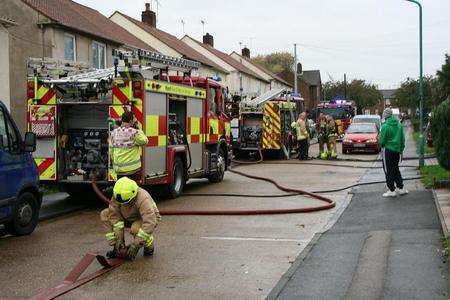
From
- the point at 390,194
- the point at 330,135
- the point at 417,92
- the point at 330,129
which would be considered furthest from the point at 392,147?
the point at 417,92

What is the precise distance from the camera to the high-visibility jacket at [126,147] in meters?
10.1

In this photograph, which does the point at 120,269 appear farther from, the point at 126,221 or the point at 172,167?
the point at 172,167

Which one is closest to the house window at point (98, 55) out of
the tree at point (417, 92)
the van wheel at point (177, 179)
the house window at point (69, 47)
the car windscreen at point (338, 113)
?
the house window at point (69, 47)

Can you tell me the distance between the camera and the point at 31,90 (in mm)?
11625

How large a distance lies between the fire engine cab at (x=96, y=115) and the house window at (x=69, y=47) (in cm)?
1300

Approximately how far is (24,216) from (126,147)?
2033 millimetres

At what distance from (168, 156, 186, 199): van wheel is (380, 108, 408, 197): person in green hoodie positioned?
4042mm

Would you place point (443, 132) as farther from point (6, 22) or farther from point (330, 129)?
point (6, 22)

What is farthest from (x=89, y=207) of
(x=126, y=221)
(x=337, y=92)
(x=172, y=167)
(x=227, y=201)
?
(x=337, y=92)

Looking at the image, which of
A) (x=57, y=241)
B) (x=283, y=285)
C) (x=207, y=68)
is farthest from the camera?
(x=207, y=68)

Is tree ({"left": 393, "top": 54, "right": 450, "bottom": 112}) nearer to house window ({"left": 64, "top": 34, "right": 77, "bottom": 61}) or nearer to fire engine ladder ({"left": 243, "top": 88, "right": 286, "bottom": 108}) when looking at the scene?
fire engine ladder ({"left": 243, "top": 88, "right": 286, "bottom": 108})

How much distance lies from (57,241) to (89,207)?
346 centimetres

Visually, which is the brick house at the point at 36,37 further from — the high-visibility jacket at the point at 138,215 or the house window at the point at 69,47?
the high-visibility jacket at the point at 138,215

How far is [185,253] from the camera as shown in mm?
7605
